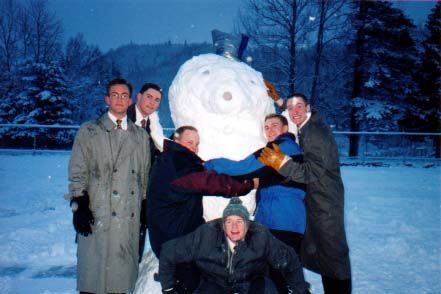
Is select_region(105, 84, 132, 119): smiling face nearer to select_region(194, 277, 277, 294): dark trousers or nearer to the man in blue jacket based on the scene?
the man in blue jacket

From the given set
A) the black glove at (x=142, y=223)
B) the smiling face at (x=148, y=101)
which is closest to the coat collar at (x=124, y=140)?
the black glove at (x=142, y=223)

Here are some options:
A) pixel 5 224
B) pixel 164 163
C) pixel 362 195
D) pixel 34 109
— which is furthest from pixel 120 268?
pixel 34 109

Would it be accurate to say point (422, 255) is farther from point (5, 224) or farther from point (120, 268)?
point (5, 224)

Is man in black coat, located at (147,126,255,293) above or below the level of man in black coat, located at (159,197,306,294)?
above

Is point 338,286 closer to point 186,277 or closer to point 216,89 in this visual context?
point 186,277

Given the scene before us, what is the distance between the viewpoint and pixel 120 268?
2631 mm

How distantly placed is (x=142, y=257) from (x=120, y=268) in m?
0.49

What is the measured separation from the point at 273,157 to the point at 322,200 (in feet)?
1.85

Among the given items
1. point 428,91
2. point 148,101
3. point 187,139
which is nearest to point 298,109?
point 187,139

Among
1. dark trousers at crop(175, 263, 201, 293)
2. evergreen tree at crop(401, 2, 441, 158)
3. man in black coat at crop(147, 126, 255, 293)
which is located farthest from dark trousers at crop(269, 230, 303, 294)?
evergreen tree at crop(401, 2, 441, 158)

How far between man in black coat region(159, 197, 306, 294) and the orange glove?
0.32 meters

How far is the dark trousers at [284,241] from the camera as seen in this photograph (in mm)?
2598

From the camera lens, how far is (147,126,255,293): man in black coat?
2.37 m

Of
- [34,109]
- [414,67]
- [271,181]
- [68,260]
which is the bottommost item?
[68,260]
